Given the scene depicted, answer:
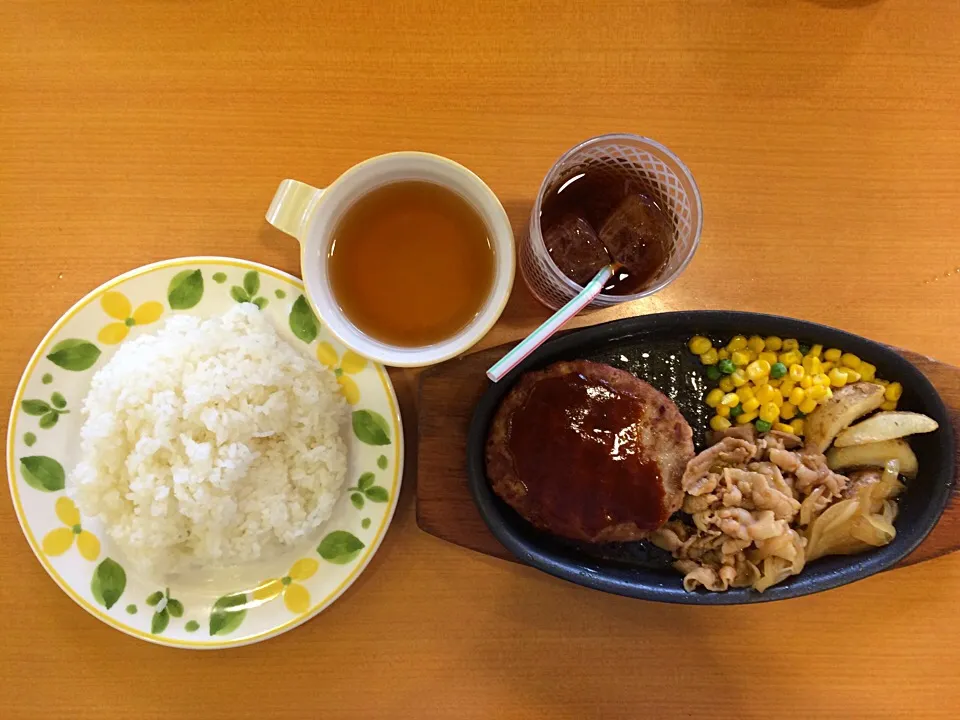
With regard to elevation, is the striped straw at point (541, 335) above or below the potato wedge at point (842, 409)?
above

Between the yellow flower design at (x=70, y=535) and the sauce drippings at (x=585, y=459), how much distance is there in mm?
1013

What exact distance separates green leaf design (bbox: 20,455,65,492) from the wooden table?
218mm

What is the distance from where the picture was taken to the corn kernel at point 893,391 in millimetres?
1491

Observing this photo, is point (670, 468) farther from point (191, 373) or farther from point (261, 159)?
point (261, 159)

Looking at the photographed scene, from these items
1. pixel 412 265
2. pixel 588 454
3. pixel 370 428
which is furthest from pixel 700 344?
pixel 370 428

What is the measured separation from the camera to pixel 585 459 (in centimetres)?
137

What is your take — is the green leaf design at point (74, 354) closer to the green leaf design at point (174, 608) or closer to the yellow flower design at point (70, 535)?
the yellow flower design at point (70, 535)

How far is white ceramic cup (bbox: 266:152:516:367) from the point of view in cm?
126

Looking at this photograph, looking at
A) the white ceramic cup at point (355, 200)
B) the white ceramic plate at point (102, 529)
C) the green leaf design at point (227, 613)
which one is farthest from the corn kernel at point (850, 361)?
the green leaf design at point (227, 613)

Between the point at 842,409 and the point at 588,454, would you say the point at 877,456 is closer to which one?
the point at 842,409

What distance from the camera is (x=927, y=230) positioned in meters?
1.63

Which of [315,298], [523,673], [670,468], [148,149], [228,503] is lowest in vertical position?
[523,673]

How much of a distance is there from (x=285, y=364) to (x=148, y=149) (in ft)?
2.20

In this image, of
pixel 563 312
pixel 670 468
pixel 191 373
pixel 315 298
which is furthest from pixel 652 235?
pixel 191 373
